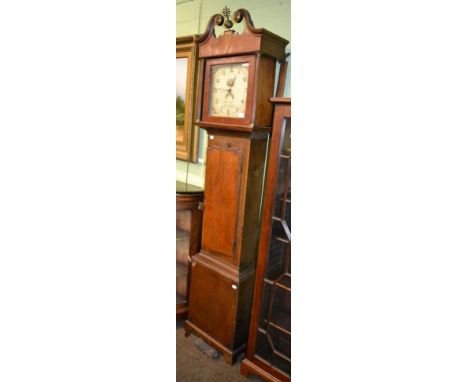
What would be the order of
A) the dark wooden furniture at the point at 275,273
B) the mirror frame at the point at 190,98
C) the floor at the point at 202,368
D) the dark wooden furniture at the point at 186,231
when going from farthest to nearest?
the mirror frame at the point at 190,98
the dark wooden furniture at the point at 186,231
the floor at the point at 202,368
the dark wooden furniture at the point at 275,273

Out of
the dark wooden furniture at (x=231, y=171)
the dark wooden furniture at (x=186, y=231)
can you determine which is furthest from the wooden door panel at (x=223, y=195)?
the dark wooden furniture at (x=186, y=231)

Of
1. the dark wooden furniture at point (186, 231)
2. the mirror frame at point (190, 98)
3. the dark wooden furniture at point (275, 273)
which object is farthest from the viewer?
the mirror frame at point (190, 98)

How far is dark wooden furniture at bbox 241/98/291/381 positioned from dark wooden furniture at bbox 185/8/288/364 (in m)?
0.14

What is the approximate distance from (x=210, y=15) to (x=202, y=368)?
241 centimetres

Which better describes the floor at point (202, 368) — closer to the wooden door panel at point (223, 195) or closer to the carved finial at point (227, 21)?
the wooden door panel at point (223, 195)

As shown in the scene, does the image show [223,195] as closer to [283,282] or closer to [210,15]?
[283,282]

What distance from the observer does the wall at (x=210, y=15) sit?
6.08 feet

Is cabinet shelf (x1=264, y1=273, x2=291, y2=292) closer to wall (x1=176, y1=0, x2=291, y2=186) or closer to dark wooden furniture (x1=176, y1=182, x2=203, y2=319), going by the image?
dark wooden furniture (x1=176, y1=182, x2=203, y2=319)

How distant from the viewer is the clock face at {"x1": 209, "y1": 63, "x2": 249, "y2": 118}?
65.1 inches

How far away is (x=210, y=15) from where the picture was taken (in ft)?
7.28

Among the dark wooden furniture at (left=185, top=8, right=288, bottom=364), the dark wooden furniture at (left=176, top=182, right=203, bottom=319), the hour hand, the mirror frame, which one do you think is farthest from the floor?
the hour hand
